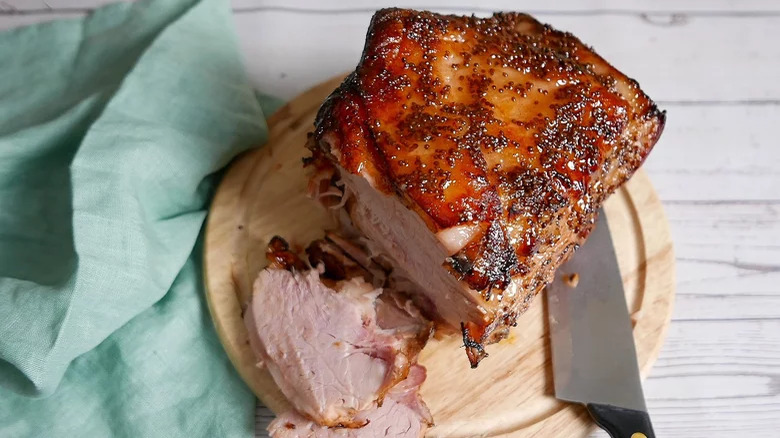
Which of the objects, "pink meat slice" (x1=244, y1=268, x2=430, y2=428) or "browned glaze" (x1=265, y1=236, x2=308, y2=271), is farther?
"browned glaze" (x1=265, y1=236, x2=308, y2=271)

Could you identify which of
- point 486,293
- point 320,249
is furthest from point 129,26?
point 486,293

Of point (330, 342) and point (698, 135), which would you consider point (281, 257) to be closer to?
point (330, 342)

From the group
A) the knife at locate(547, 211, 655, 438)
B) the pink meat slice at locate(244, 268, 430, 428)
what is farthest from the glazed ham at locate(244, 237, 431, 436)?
the knife at locate(547, 211, 655, 438)

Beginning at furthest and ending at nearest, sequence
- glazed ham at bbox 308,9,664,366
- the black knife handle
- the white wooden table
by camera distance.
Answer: the white wooden table, the black knife handle, glazed ham at bbox 308,9,664,366

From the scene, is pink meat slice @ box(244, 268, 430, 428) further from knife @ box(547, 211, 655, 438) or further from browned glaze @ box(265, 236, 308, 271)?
knife @ box(547, 211, 655, 438)

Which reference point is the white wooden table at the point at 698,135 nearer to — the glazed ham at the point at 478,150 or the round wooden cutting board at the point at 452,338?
the round wooden cutting board at the point at 452,338

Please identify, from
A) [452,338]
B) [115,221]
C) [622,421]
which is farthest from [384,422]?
[115,221]

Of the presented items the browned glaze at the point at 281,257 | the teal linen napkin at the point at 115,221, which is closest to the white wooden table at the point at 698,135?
the teal linen napkin at the point at 115,221

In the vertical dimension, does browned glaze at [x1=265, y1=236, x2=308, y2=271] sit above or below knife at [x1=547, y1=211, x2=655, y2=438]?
above
